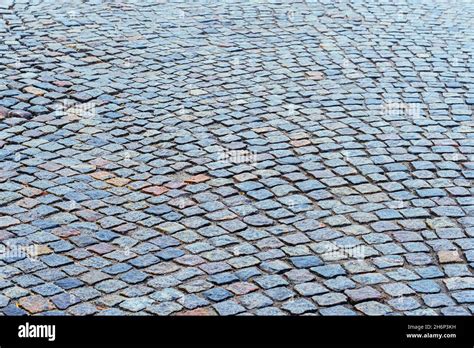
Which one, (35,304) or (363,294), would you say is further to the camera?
(363,294)

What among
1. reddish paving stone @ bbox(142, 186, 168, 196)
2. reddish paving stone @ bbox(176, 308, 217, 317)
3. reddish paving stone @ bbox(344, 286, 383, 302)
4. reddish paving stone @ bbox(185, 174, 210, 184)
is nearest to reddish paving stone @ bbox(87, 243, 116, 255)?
reddish paving stone @ bbox(142, 186, 168, 196)

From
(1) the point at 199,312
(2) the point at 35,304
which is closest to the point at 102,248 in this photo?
(2) the point at 35,304

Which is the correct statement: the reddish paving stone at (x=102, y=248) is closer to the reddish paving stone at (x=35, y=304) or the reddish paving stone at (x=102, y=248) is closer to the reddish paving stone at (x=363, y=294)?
the reddish paving stone at (x=35, y=304)

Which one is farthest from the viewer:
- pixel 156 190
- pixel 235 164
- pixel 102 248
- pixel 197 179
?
pixel 235 164

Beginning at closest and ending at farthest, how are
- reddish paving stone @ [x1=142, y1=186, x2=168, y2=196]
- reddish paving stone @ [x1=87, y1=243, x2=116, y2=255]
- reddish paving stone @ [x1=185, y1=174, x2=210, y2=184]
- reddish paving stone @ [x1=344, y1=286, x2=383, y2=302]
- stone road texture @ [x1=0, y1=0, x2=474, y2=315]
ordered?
reddish paving stone @ [x1=344, y1=286, x2=383, y2=302], stone road texture @ [x1=0, y1=0, x2=474, y2=315], reddish paving stone @ [x1=87, y1=243, x2=116, y2=255], reddish paving stone @ [x1=142, y1=186, x2=168, y2=196], reddish paving stone @ [x1=185, y1=174, x2=210, y2=184]

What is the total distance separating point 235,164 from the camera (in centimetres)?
733

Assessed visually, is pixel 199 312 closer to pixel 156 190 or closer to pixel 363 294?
pixel 363 294

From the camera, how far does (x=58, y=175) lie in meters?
7.12

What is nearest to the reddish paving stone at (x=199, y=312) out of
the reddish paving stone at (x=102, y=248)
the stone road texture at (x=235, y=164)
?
the stone road texture at (x=235, y=164)

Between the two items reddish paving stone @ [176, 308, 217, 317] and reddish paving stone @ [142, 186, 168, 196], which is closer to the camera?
reddish paving stone @ [176, 308, 217, 317]

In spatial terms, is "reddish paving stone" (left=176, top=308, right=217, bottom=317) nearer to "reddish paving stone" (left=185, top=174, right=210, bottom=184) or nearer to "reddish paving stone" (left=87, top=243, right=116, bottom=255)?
"reddish paving stone" (left=87, top=243, right=116, bottom=255)

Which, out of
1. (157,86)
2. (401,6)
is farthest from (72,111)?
(401,6)

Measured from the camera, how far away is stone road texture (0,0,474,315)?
5609 mm

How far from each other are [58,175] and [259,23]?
16.2ft
